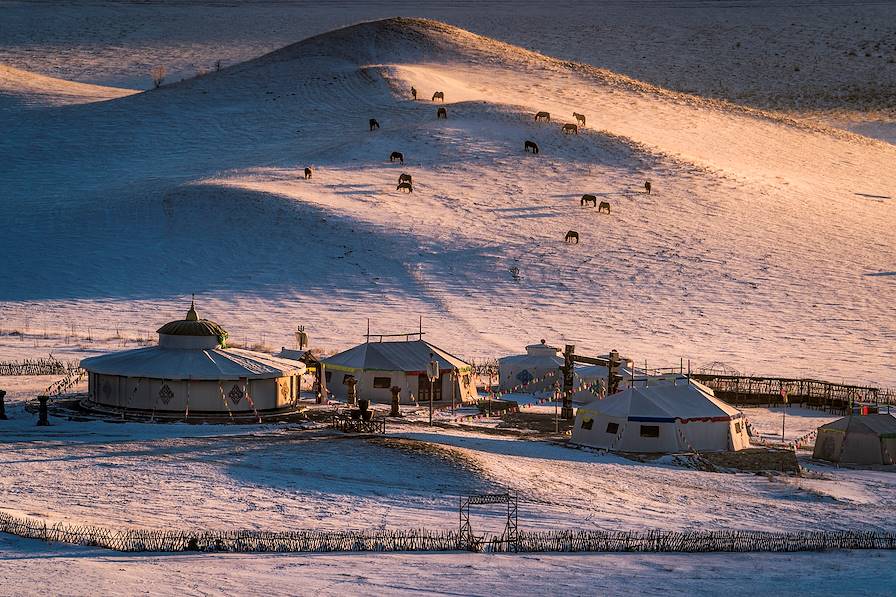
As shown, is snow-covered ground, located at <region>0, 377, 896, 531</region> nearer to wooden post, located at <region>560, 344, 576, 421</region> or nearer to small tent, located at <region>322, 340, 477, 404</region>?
wooden post, located at <region>560, 344, 576, 421</region>

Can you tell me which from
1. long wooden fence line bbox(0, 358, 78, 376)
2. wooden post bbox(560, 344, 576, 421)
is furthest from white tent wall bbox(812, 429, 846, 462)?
long wooden fence line bbox(0, 358, 78, 376)

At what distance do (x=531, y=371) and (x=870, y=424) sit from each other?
13728mm

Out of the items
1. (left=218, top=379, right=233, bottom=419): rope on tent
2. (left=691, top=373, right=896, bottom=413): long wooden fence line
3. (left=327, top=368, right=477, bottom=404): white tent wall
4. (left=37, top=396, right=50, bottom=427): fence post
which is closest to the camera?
(left=37, top=396, right=50, bottom=427): fence post

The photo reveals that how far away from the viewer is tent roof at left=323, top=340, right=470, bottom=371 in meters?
47.2

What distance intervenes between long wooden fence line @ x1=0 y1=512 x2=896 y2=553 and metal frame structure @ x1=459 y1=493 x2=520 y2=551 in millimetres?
41

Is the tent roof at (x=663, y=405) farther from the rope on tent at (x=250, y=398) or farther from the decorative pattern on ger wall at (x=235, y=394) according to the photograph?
the decorative pattern on ger wall at (x=235, y=394)

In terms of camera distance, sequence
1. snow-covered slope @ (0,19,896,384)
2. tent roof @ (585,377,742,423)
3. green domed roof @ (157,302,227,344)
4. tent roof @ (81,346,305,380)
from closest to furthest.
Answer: tent roof @ (585,377,742,423) < tent roof @ (81,346,305,380) < green domed roof @ (157,302,227,344) < snow-covered slope @ (0,19,896,384)

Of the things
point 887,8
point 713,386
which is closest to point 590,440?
point 713,386

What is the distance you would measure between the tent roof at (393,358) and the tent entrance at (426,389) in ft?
1.26

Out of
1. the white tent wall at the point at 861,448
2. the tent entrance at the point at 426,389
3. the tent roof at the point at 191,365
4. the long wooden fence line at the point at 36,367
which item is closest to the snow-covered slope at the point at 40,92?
the long wooden fence line at the point at 36,367

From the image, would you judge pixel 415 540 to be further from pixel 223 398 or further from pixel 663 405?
pixel 223 398

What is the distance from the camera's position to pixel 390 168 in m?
86.7

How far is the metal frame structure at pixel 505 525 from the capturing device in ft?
93.4

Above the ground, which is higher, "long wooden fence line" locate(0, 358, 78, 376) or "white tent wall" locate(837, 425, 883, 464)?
"long wooden fence line" locate(0, 358, 78, 376)
